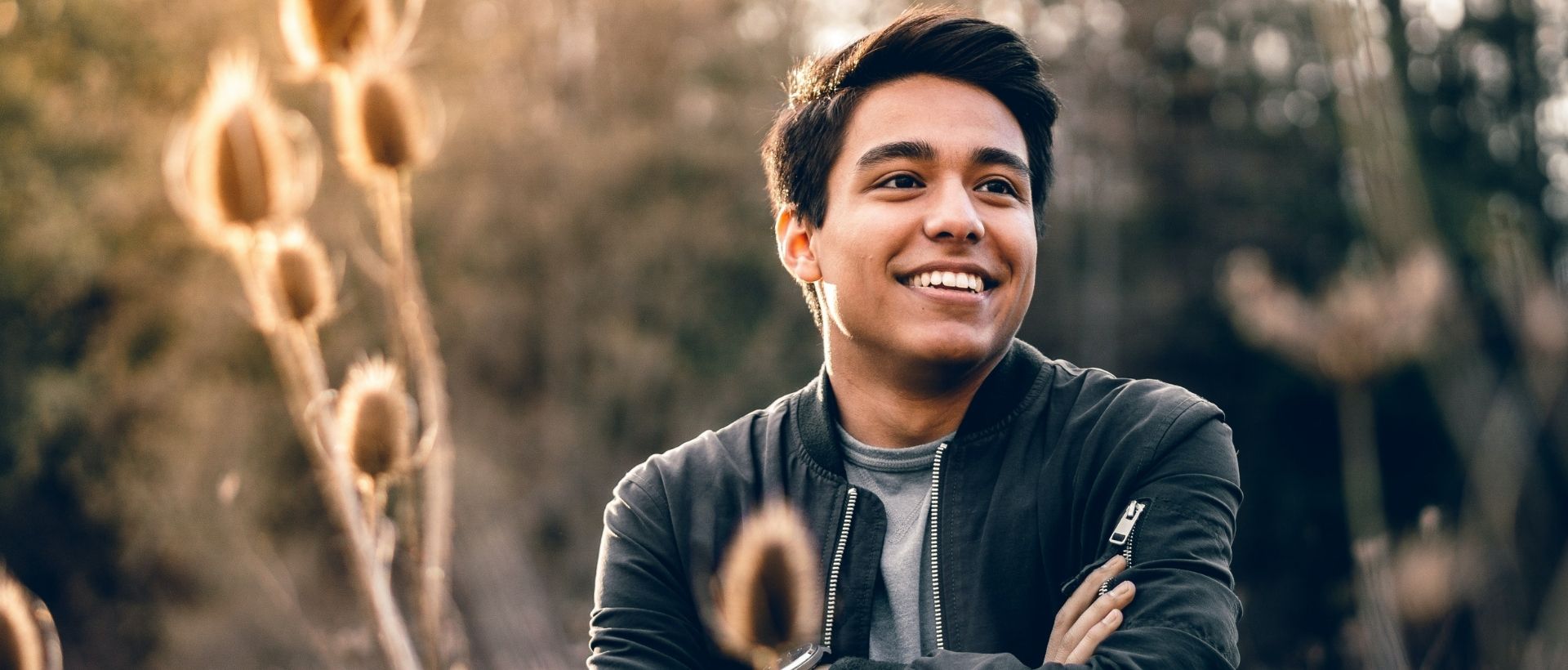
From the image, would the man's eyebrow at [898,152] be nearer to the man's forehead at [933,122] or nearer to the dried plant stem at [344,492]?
the man's forehead at [933,122]

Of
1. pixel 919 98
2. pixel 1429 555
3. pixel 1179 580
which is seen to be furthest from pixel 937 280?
pixel 1429 555

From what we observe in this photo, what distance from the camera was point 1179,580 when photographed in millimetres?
2062

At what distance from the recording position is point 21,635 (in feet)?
5.57

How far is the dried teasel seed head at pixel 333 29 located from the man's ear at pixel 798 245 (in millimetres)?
903

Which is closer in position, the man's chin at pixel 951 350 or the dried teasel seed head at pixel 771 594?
the dried teasel seed head at pixel 771 594

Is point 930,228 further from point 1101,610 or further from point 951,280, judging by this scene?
point 1101,610

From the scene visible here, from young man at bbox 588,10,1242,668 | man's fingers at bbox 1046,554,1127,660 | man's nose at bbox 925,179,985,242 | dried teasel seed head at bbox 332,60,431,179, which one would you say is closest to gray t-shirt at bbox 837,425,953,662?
young man at bbox 588,10,1242,668

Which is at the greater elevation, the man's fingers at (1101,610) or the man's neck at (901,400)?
the man's neck at (901,400)

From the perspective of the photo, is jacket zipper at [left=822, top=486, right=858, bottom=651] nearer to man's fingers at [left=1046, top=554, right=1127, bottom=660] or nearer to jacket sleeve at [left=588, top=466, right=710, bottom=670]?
jacket sleeve at [left=588, top=466, right=710, bottom=670]

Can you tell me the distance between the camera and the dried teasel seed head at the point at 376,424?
6.27 ft

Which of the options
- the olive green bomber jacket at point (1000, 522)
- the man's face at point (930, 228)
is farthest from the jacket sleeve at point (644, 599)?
the man's face at point (930, 228)

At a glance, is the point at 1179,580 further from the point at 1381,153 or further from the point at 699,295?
the point at 699,295

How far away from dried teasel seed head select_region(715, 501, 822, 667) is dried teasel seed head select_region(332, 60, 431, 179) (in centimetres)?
76

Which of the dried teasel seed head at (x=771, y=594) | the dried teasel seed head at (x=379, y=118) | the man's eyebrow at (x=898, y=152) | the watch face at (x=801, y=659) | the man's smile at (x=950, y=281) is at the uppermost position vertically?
the dried teasel seed head at (x=379, y=118)
